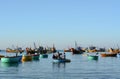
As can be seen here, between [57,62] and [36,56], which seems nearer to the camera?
[57,62]

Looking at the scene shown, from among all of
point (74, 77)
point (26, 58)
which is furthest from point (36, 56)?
point (74, 77)

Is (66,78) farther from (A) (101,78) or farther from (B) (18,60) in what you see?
A: (B) (18,60)

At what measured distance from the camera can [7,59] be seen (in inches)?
3789

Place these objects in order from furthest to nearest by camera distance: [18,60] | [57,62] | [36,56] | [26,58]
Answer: [36,56]
[26,58]
[18,60]
[57,62]

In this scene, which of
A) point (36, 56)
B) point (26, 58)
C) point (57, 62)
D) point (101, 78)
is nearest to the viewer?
point (101, 78)

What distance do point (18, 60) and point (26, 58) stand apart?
1385 centimetres

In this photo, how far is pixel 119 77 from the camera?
54.9 metres

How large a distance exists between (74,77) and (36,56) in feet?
232

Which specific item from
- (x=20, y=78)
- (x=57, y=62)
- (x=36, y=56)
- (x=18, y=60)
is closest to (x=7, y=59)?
(x=18, y=60)

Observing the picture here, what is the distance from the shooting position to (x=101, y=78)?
53062 mm

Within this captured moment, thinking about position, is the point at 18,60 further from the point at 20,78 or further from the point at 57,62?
the point at 20,78

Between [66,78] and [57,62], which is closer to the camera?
[66,78]

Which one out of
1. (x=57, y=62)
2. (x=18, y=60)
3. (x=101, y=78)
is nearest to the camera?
(x=101, y=78)

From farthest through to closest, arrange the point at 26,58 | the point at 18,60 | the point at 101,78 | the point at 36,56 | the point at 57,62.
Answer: the point at 36,56
the point at 26,58
the point at 18,60
the point at 57,62
the point at 101,78
